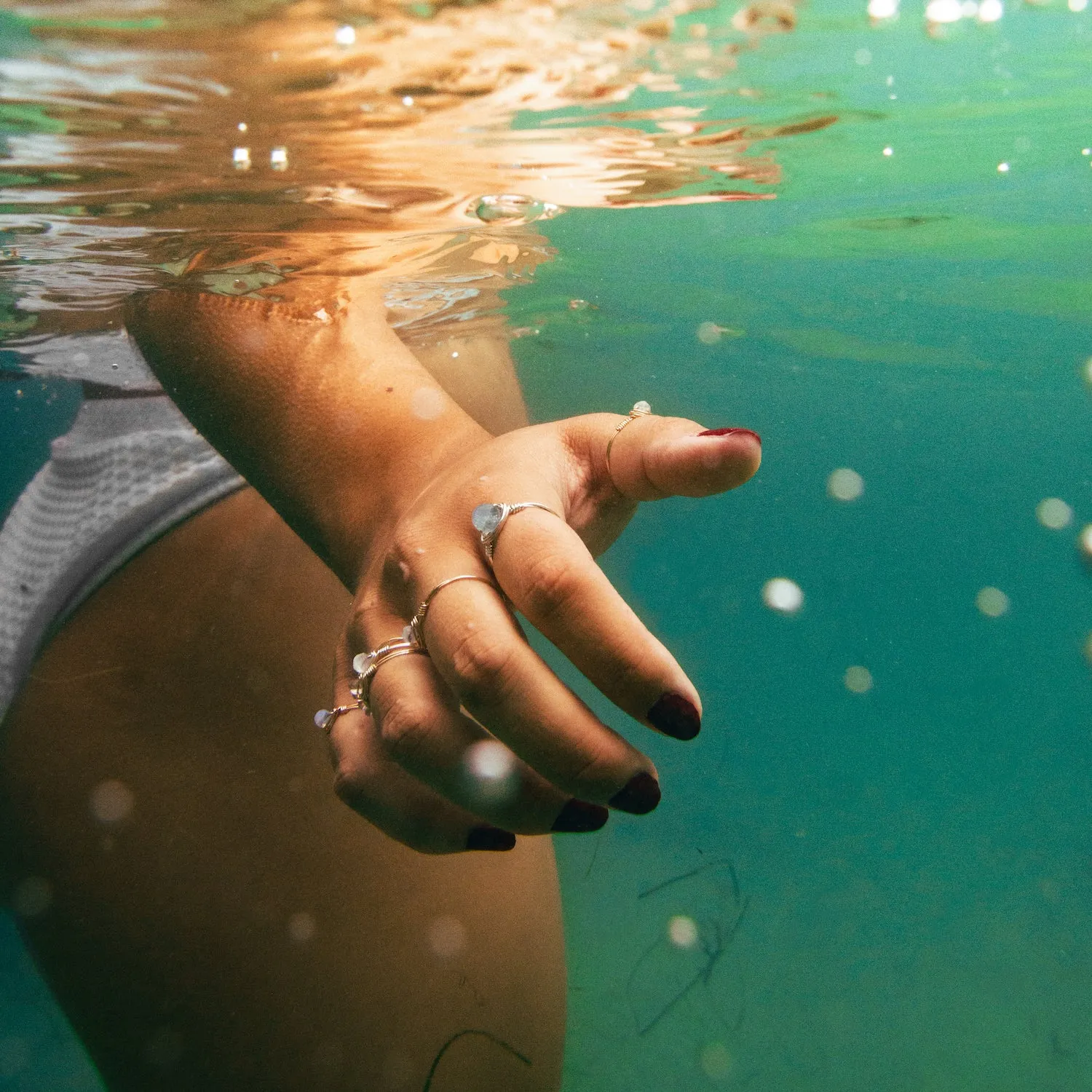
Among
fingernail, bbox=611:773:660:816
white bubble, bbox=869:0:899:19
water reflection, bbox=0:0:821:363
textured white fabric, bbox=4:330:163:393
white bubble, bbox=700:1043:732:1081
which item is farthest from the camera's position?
white bubble, bbox=700:1043:732:1081

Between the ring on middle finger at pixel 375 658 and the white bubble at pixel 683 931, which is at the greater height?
the ring on middle finger at pixel 375 658

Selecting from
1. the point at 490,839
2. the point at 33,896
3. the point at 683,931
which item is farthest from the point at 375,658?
the point at 683,931

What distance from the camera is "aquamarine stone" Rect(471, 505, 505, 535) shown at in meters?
1.47

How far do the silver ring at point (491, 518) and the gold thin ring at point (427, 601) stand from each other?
45mm

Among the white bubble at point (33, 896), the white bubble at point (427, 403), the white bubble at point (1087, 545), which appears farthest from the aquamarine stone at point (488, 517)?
the white bubble at point (1087, 545)

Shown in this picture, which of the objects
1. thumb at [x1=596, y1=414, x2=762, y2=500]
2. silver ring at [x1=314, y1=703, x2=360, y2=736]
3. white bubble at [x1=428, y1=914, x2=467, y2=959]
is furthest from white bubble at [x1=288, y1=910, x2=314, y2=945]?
thumb at [x1=596, y1=414, x2=762, y2=500]

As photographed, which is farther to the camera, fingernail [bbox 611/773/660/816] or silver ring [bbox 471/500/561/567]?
silver ring [bbox 471/500/561/567]

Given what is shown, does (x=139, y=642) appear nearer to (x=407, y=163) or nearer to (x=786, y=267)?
(x=407, y=163)

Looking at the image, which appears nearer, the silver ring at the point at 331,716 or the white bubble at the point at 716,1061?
the silver ring at the point at 331,716

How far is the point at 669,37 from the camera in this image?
9.50ft

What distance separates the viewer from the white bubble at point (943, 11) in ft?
9.43

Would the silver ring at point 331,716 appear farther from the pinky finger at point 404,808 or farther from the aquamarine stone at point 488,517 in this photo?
the aquamarine stone at point 488,517

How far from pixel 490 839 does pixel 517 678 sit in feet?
1.29

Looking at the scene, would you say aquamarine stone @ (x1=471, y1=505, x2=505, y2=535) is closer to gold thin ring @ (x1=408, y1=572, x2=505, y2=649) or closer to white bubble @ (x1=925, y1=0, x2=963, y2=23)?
gold thin ring @ (x1=408, y1=572, x2=505, y2=649)
